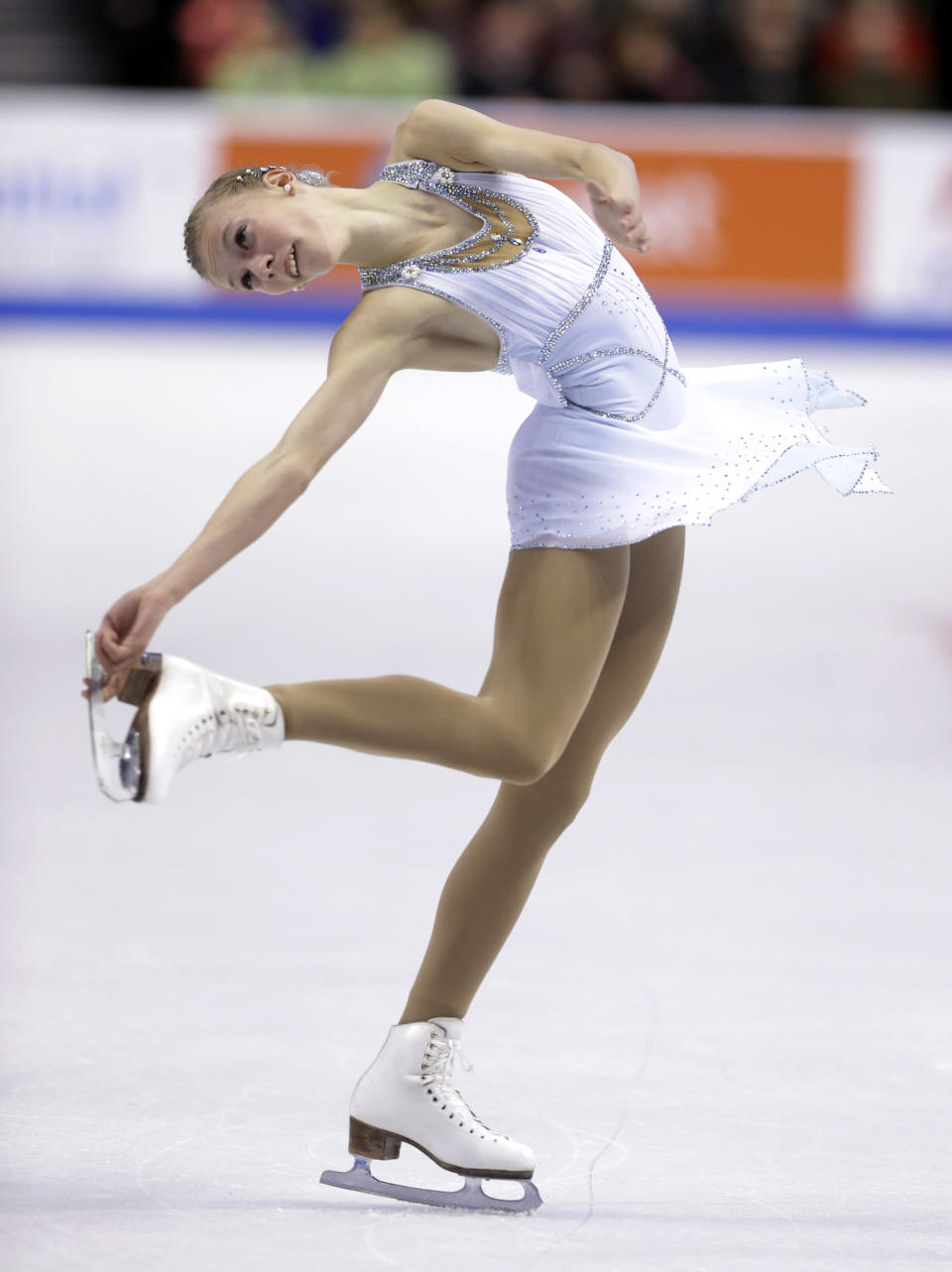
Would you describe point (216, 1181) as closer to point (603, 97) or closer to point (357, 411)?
point (357, 411)

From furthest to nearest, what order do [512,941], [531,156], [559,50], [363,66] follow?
[559,50] < [363,66] < [512,941] < [531,156]

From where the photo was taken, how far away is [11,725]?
4105 mm

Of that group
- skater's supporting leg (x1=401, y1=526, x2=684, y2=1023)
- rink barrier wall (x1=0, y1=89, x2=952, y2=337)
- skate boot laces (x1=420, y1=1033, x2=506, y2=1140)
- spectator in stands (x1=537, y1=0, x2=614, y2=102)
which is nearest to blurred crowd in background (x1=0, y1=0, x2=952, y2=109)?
spectator in stands (x1=537, y1=0, x2=614, y2=102)

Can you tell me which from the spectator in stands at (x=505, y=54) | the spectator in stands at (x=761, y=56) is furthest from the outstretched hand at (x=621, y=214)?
the spectator in stands at (x=505, y=54)

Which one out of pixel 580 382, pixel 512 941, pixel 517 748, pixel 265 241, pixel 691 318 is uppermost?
pixel 265 241

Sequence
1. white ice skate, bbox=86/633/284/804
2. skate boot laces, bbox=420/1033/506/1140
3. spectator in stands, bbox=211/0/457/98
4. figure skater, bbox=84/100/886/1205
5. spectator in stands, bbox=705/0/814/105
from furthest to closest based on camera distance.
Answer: spectator in stands, bbox=705/0/814/105
spectator in stands, bbox=211/0/457/98
skate boot laces, bbox=420/1033/506/1140
figure skater, bbox=84/100/886/1205
white ice skate, bbox=86/633/284/804

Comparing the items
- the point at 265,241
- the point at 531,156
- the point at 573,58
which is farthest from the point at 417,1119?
the point at 573,58

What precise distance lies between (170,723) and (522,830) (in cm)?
53

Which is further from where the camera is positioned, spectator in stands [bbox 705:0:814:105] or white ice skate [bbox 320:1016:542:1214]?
spectator in stands [bbox 705:0:814:105]

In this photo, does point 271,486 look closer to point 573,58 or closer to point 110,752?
point 110,752

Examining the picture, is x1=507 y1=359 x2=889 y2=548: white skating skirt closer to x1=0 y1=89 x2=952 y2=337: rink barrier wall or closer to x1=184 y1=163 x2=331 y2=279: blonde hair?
x1=184 y1=163 x2=331 y2=279: blonde hair

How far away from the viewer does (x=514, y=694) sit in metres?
2.07

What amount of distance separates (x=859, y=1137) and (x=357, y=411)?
109 cm

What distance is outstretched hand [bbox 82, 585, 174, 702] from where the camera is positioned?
1.87 metres
